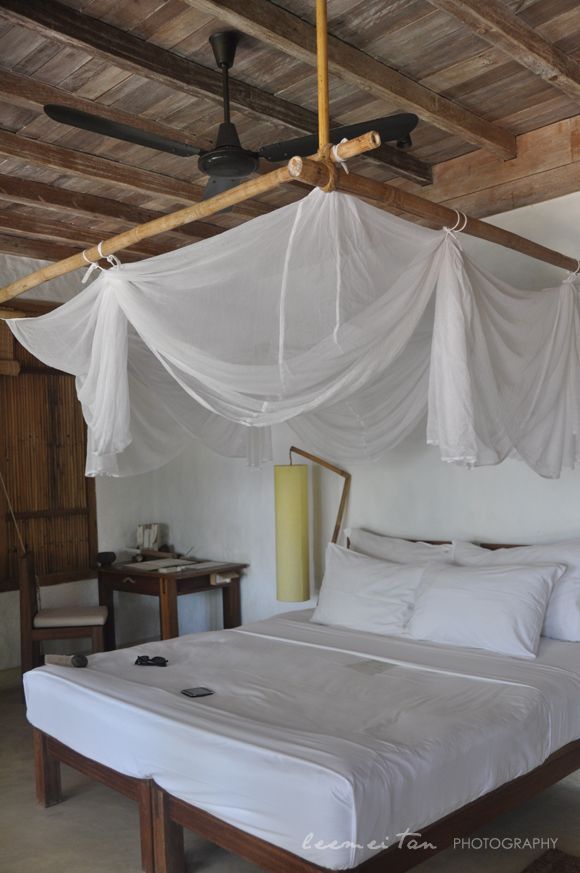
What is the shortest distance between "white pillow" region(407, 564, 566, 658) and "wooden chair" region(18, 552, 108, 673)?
6.49ft

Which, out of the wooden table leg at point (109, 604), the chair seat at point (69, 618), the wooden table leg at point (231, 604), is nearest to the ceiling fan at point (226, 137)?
the chair seat at point (69, 618)

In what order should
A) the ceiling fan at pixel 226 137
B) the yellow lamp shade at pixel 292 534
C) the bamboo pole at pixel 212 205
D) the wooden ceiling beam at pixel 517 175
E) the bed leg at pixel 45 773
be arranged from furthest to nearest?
the yellow lamp shade at pixel 292 534 → the wooden ceiling beam at pixel 517 175 → the bed leg at pixel 45 773 → the ceiling fan at pixel 226 137 → the bamboo pole at pixel 212 205

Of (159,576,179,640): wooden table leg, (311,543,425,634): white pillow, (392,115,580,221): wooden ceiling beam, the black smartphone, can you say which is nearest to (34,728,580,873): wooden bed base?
the black smartphone

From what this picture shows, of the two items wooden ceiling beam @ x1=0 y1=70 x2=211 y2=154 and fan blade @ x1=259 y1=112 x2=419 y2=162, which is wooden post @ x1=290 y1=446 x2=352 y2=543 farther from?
fan blade @ x1=259 y1=112 x2=419 y2=162

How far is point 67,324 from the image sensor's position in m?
3.09

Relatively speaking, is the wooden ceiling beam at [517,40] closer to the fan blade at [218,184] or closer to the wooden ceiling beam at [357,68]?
the wooden ceiling beam at [357,68]

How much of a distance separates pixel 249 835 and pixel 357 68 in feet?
8.08

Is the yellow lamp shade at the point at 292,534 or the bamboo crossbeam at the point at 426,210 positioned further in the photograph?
the yellow lamp shade at the point at 292,534

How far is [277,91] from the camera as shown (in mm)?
2916

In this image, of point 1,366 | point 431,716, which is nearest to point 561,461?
point 431,716

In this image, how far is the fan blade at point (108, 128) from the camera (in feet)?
7.29

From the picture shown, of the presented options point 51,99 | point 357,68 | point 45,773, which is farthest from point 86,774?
point 357,68

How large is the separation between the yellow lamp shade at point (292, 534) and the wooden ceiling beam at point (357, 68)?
6.51ft

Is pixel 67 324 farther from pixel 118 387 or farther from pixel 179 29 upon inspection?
pixel 179 29
